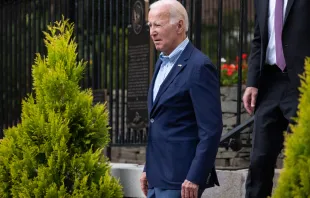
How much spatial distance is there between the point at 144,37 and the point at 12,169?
9.49 ft

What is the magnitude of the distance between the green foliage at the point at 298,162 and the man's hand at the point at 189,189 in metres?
1.19

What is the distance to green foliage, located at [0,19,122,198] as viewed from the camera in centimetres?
546

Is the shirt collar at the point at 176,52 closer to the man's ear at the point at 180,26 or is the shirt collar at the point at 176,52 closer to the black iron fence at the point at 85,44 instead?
the man's ear at the point at 180,26

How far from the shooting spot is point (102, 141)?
570cm

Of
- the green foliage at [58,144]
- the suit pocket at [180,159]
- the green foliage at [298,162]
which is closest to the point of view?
the green foliage at [298,162]

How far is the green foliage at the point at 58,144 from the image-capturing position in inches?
215

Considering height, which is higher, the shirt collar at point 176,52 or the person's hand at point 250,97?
the shirt collar at point 176,52

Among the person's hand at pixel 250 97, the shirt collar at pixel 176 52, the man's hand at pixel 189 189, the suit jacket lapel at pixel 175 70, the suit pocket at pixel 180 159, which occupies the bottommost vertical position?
the man's hand at pixel 189 189

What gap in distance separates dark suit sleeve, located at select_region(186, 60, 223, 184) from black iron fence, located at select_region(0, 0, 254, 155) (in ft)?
6.82

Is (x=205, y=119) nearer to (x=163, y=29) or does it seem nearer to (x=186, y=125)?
(x=186, y=125)

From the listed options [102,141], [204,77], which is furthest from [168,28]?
[102,141]

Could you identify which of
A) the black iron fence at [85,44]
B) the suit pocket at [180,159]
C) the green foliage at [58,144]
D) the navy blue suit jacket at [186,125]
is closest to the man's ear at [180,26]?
the navy blue suit jacket at [186,125]

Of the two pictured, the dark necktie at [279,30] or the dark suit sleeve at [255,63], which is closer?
the dark necktie at [279,30]

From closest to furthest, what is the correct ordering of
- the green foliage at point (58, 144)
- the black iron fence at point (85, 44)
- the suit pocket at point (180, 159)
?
the suit pocket at point (180, 159) < the green foliage at point (58, 144) < the black iron fence at point (85, 44)
